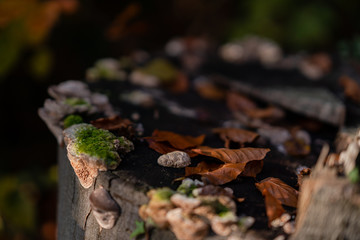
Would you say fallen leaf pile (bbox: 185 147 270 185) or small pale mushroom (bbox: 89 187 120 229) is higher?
fallen leaf pile (bbox: 185 147 270 185)

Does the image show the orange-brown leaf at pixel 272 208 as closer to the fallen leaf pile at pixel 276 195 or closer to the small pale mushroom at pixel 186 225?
the fallen leaf pile at pixel 276 195

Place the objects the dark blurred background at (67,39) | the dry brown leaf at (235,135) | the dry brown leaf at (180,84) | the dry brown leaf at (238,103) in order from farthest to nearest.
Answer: the dark blurred background at (67,39) < the dry brown leaf at (180,84) < the dry brown leaf at (238,103) < the dry brown leaf at (235,135)

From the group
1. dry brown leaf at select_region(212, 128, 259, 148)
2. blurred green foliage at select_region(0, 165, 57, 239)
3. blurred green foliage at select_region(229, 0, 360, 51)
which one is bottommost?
blurred green foliage at select_region(0, 165, 57, 239)

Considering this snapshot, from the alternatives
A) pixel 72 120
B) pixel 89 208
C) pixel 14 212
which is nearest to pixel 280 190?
pixel 89 208

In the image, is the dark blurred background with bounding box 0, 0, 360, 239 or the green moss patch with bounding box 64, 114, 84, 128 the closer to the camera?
the green moss patch with bounding box 64, 114, 84, 128

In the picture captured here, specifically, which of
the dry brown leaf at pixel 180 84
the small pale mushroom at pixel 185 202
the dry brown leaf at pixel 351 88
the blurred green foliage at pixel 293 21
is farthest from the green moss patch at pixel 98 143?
the blurred green foliage at pixel 293 21

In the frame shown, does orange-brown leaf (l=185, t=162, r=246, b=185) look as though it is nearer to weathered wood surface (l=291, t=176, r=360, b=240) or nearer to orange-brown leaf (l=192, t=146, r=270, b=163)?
orange-brown leaf (l=192, t=146, r=270, b=163)

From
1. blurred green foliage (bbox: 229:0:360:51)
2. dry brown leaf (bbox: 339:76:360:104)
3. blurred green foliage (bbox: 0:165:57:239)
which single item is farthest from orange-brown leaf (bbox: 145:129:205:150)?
blurred green foliage (bbox: 229:0:360:51)
